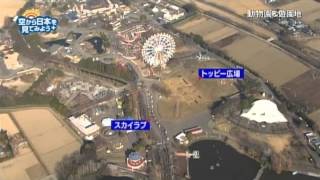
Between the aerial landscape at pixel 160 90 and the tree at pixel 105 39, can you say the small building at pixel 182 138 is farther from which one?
the tree at pixel 105 39

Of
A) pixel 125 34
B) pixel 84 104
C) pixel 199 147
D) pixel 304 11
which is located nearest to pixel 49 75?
pixel 84 104

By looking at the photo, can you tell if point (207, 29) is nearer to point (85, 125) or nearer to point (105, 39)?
point (105, 39)

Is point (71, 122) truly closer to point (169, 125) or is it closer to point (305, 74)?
point (169, 125)

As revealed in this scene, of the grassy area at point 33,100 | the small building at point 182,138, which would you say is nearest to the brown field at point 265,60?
the small building at point 182,138

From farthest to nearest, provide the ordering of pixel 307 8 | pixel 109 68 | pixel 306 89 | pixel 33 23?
pixel 307 8 < pixel 33 23 < pixel 109 68 < pixel 306 89

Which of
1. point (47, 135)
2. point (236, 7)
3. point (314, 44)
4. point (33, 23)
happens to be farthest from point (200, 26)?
point (47, 135)

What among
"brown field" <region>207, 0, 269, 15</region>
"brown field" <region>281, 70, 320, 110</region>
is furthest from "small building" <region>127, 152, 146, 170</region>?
"brown field" <region>207, 0, 269, 15</region>

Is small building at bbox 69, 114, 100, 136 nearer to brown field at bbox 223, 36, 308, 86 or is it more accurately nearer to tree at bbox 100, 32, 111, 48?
tree at bbox 100, 32, 111, 48
